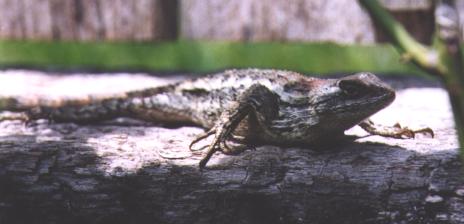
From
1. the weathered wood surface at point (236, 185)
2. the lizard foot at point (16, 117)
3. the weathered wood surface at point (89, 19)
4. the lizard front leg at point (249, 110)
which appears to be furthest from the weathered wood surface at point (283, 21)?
the weathered wood surface at point (236, 185)

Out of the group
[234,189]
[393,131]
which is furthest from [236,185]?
[393,131]

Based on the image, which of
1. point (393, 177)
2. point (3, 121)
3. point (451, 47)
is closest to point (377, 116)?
point (393, 177)

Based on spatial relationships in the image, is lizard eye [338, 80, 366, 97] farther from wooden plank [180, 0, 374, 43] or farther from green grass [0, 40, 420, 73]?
green grass [0, 40, 420, 73]

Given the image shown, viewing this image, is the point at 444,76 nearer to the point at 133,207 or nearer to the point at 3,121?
the point at 133,207

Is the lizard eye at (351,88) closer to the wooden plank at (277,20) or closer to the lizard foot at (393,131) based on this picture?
the lizard foot at (393,131)

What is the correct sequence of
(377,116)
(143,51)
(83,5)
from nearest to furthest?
(377,116) → (83,5) → (143,51)

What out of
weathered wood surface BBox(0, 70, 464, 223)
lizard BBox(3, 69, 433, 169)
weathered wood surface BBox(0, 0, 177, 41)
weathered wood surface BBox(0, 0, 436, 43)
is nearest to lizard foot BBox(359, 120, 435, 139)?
lizard BBox(3, 69, 433, 169)
